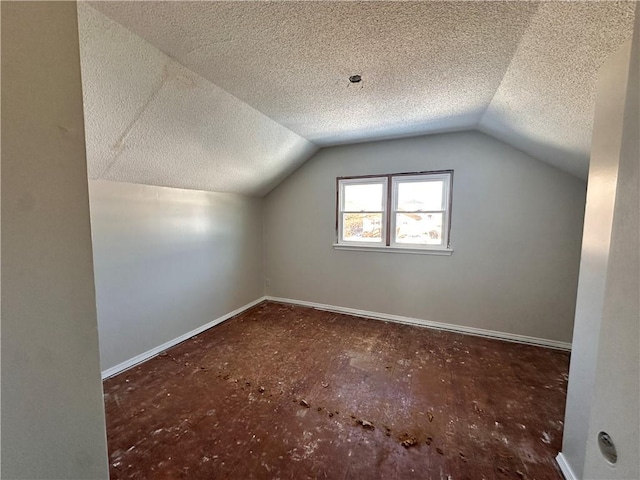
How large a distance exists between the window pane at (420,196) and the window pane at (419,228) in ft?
0.33

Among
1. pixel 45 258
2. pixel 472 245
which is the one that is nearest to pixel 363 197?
pixel 472 245

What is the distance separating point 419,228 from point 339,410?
239 centimetres

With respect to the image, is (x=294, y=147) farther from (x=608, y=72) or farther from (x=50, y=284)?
(x=50, y=284)

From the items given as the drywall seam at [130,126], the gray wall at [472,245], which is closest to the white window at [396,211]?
the gray wall at [472,245]

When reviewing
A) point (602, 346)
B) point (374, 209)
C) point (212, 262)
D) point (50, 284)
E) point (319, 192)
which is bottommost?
point (212, 262)

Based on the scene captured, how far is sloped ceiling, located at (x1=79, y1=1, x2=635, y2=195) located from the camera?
1.29 m

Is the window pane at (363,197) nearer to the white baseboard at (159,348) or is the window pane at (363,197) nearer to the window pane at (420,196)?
the window pane at (420,196)

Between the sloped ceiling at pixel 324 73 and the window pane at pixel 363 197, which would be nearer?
the sloped ceiling at pixel 324 73

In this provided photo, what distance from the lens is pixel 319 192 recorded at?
12.9ft

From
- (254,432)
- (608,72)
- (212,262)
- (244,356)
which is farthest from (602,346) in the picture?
(212,262)

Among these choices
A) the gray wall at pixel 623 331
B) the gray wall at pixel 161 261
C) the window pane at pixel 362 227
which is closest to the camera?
the gray wall at pixel 623 331

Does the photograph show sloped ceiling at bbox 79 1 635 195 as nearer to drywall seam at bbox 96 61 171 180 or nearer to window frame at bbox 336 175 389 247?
drywall seam at bbox 96 61 171 180

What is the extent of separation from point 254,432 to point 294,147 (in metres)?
2.95

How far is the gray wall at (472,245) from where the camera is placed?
9.33 feet
